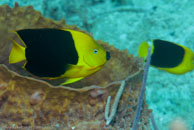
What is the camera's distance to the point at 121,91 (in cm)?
160

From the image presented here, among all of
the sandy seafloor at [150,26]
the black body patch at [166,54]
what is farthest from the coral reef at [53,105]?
the sandy seafloor at [150,26]

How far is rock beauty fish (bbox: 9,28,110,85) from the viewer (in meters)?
1.24

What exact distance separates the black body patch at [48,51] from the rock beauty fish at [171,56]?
1.40 metres

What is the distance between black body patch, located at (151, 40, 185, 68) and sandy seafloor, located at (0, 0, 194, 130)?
2.56ft

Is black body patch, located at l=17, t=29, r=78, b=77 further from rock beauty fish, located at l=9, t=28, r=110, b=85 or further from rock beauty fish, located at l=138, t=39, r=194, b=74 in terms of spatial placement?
rock beauty fish, located at l=138, t=39, r=194, b=74

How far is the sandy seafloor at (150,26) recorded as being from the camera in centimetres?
278

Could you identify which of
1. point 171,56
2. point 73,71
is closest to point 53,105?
point 73,71

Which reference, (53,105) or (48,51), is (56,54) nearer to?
(48,51)

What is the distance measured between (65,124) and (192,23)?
3199 mm

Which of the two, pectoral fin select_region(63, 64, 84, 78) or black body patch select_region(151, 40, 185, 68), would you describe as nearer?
pectoral fin select_region(63, 64, 84, 78)

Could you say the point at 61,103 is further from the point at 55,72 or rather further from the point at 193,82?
the point at 193,82

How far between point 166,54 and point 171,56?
80 millimetres

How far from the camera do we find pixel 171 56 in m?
2.29

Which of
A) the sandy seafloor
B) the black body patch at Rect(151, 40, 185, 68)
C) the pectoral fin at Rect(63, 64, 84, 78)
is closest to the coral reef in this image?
the pectoral fin at Rect(63, 64, 84, 78)
